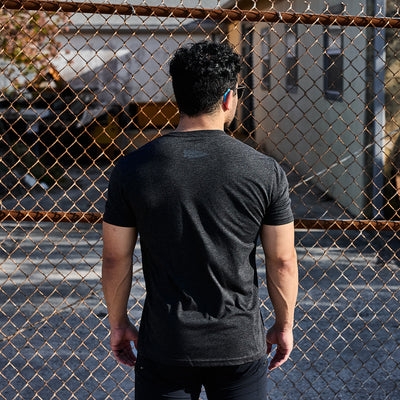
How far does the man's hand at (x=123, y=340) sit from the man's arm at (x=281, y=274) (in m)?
0.49

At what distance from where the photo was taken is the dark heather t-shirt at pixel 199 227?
199 cm

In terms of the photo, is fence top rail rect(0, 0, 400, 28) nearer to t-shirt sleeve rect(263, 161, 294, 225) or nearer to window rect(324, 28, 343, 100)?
t-shirt sleeve rect(263, 161, 294, 225)

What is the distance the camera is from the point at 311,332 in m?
4.83

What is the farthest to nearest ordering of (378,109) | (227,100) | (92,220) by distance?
(378,109) < (92,220) < (227,100)

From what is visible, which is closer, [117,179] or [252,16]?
[117,179]

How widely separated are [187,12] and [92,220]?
3.86 feet

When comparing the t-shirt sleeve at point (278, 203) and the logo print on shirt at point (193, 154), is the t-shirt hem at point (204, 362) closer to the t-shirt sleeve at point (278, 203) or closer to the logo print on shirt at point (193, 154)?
the t-shirt sleeve at point (278, 203)

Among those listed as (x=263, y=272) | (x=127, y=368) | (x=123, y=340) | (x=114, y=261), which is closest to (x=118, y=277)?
(x=114, y=261)

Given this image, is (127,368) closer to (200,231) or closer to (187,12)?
(187,12)

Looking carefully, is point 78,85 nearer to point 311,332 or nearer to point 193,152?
point 311,332

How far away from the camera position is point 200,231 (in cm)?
200

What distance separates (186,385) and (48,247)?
5802 millimetres

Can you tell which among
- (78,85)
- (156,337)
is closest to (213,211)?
(156,337)

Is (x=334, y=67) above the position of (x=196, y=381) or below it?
below
